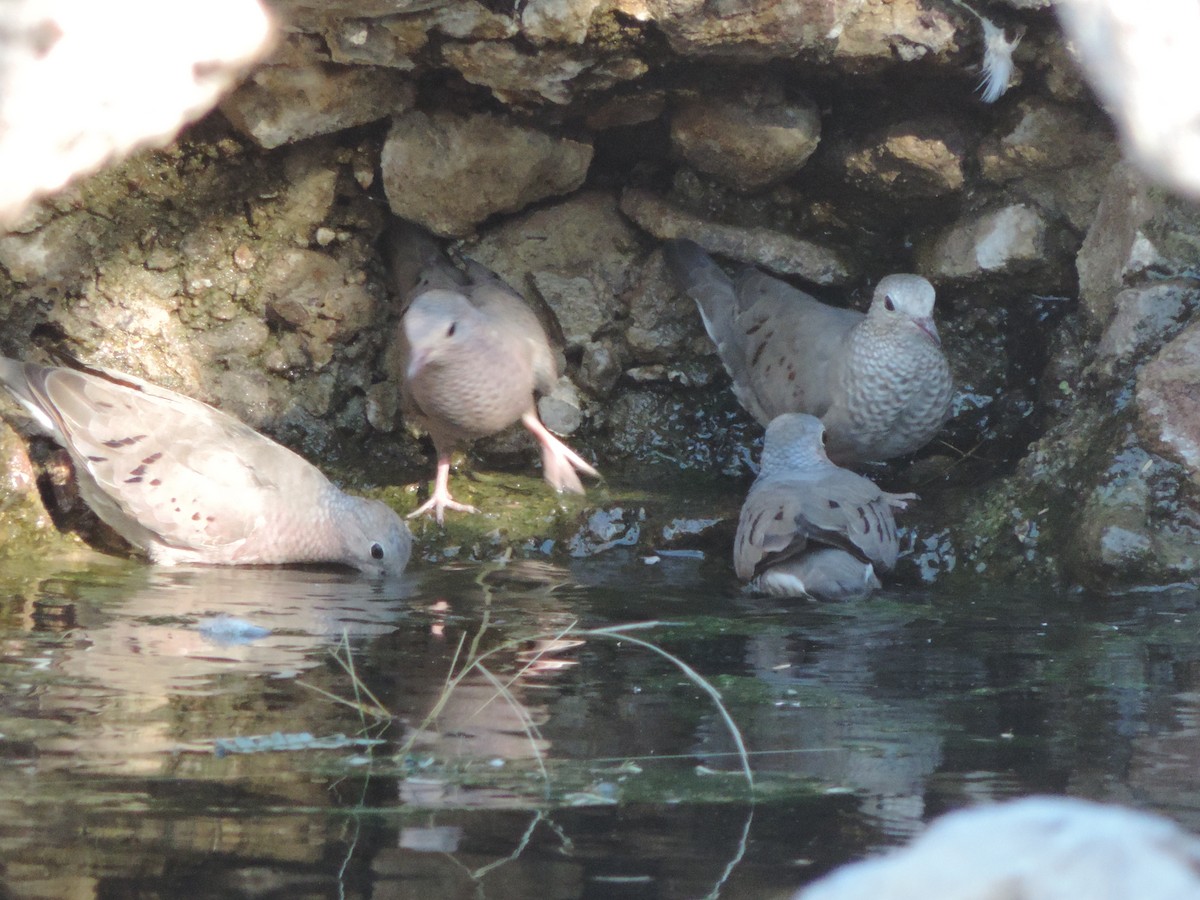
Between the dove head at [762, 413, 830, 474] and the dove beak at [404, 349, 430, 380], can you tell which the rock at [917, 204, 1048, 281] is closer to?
the dove head at [762, 413, 830, 474]

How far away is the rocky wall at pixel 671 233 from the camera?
17.5ft

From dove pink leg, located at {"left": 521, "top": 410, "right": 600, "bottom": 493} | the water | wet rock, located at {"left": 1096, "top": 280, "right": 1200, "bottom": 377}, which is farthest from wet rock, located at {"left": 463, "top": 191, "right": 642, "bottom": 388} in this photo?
wet rock, located at {"left": 1096, "top": 280, "right": 1200, "bottom": 377}

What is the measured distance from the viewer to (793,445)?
19.1 ft

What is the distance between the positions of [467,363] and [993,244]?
8.00 feet

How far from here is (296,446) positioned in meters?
6.54

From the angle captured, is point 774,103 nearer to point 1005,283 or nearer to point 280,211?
point 1005,283

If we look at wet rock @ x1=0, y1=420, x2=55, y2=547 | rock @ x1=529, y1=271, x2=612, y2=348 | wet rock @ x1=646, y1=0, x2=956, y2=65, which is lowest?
wet rock @ x1=0, y1=420, x2=55, y2=547

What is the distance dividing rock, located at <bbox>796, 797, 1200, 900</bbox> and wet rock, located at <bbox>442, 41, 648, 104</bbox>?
4759mm

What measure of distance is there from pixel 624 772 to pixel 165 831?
35.7 inches

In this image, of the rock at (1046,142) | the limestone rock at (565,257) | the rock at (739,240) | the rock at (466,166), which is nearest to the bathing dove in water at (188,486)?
the rock at (466,166)

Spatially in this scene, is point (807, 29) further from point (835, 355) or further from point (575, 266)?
point (575, 266)

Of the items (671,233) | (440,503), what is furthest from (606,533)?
(671,233)

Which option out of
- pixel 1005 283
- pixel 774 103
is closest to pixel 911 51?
pixel 774 103

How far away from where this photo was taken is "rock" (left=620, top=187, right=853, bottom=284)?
660 cm
